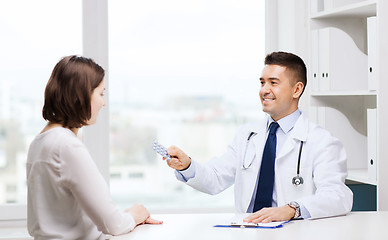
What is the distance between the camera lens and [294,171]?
2.39 metres

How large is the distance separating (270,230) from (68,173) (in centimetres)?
65

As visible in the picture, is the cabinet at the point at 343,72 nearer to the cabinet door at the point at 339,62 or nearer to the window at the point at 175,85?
the cabinet door at the point at 339,62

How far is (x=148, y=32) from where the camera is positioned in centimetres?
323

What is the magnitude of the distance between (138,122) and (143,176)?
29cm

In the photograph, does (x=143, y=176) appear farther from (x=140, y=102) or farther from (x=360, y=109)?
(x=360, y=109)

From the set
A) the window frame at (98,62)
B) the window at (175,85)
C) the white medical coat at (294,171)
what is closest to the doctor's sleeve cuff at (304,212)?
the white medical coat at (294,171)

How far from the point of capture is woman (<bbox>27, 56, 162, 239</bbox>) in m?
1.73

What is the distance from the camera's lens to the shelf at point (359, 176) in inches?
101

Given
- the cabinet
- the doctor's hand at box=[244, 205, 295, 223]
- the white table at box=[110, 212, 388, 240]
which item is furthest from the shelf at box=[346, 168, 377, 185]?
the doctor's hand at box=[244, 205, 295, 223]

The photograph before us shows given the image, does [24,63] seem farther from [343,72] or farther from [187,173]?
[343,72]

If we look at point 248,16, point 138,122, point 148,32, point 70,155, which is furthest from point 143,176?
point 70,155

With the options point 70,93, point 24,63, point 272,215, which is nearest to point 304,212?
point 272,215

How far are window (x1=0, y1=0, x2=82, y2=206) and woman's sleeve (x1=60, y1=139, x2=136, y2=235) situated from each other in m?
1.47

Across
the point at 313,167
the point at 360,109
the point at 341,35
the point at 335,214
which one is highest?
the point at 341,35
